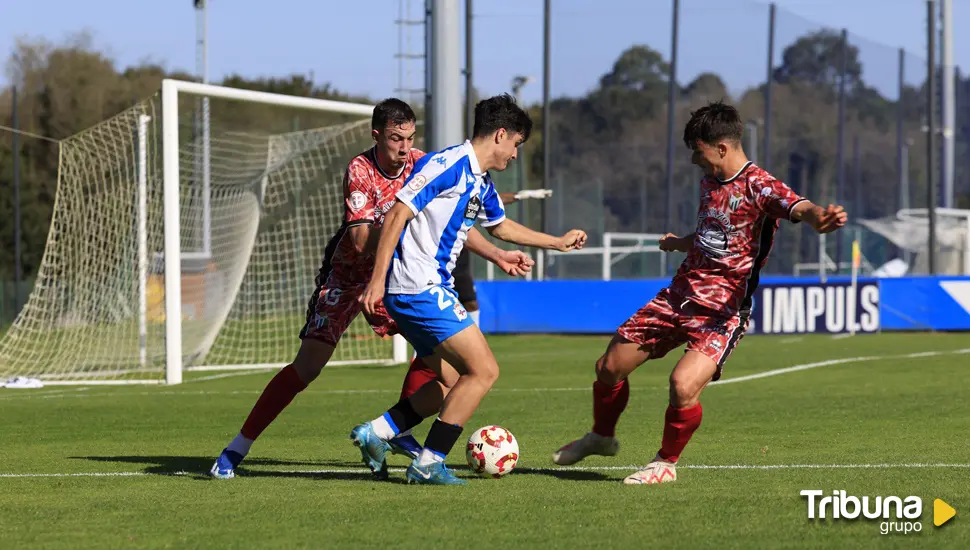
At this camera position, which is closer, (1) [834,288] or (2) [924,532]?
(2) [924,532]

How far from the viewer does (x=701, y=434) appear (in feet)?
30.2

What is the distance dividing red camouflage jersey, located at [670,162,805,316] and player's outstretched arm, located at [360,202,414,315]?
155cm

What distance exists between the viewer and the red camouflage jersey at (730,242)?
6969 mm

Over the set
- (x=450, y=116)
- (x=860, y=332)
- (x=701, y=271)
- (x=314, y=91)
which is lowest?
(x=860, y=332)

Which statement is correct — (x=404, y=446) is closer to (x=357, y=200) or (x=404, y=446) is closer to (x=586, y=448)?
(x=586, y=448)

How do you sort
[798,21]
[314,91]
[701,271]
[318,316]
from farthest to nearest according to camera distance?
1. [314,91]
2. [798,21]
3. [318,316]
4. [701,271]

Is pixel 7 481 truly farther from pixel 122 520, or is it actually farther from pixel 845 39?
pixel 845 39

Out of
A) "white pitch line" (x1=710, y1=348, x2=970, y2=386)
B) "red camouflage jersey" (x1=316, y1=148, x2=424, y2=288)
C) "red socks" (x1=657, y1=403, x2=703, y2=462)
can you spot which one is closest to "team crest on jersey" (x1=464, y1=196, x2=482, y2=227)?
"red camouflage jersey" (x1=316, y1=148, x2=424, y2=288)

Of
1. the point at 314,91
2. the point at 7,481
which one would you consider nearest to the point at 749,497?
the point at 7,481

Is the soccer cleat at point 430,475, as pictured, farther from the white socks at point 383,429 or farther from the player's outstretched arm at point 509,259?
the player's outstretched arm at point 509,259

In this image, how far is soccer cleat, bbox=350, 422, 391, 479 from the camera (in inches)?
283

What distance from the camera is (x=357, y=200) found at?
7.55 m

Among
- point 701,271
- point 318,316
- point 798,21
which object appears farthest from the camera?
point 798,21

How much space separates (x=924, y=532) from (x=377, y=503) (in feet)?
7.93
